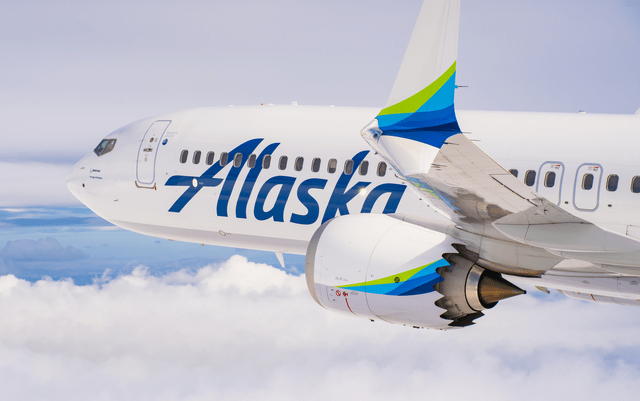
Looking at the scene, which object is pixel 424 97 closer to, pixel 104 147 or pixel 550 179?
pixel 550 179

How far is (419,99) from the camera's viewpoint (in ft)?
28.4

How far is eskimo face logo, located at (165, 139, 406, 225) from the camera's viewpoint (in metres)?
14.1

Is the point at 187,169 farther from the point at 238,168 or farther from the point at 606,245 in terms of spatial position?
the point at 606,245

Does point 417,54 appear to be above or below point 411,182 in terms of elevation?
above

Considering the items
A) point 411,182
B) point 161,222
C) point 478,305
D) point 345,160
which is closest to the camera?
point 411,182

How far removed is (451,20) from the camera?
8227 mm

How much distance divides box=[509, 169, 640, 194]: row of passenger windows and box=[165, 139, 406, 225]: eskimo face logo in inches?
109

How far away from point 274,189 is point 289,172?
58 cm

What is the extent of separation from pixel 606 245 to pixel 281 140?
872cm

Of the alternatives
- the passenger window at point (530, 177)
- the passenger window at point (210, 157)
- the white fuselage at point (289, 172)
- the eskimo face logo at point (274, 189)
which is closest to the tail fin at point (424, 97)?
the white fuselage at point (289, 172)

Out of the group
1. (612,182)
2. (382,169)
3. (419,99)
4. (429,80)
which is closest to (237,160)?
(382,169)

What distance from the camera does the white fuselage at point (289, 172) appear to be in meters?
12.5

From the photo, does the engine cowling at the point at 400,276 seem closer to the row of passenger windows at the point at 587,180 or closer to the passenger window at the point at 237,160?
the row of passenger windows at the point at 587,180

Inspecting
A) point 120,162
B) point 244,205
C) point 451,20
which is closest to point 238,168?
point 244,205
